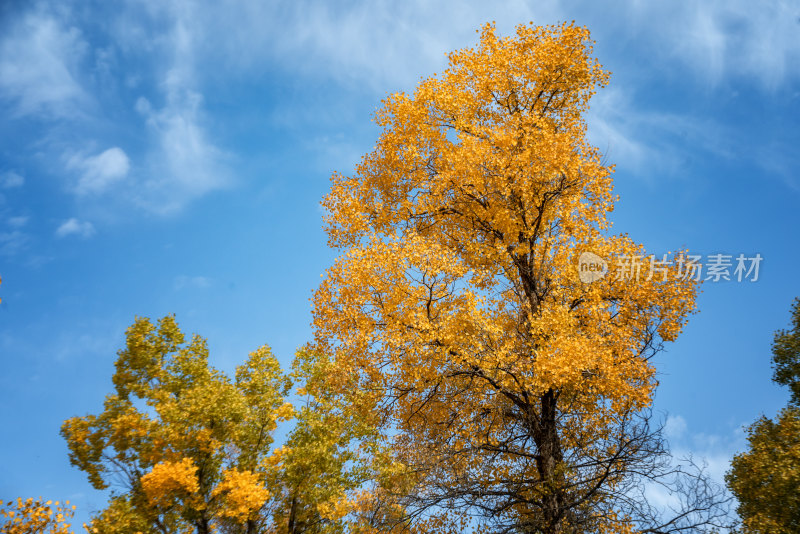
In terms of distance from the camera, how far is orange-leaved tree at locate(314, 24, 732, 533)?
31.5 feet

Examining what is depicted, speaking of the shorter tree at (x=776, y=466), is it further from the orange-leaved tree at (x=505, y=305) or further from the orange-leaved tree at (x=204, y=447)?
the orange-leaved tree at (x=204, y=447)

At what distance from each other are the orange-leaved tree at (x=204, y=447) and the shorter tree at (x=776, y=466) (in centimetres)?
821

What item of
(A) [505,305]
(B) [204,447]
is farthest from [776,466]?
(B) [204,447]

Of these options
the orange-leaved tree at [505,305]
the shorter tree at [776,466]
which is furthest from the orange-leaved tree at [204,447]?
the shorter tree at [776,466]

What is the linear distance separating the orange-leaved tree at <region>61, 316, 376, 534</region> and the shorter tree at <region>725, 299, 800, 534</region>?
821 centimetres

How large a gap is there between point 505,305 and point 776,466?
18.0 ft

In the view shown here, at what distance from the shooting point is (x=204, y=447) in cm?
1257

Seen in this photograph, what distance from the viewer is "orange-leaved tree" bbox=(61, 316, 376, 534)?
1188 cm

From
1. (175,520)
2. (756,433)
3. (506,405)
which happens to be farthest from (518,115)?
(175,520)

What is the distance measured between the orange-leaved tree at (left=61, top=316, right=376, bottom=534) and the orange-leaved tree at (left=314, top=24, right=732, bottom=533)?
2415 millimetres

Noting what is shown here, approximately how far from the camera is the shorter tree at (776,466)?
9453 mm

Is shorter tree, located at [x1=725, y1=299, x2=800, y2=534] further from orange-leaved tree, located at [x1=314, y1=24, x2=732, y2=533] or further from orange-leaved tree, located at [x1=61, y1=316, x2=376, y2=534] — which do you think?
orange-leaved tree, located at [x1=61, y1=316, x2=376, y2=534]

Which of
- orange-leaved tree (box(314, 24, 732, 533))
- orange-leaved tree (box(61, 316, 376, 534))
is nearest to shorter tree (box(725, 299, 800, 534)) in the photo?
orange-leaved tree (box(314, 24, 732, 533))

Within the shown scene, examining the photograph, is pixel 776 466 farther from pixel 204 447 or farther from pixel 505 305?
pixel 204 447
